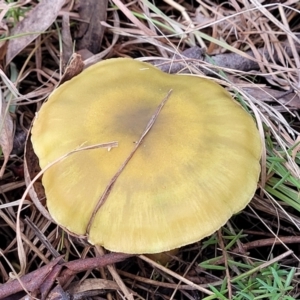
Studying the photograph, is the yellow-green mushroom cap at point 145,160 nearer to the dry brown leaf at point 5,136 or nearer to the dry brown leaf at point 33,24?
the dry brown leaf at point 5,136

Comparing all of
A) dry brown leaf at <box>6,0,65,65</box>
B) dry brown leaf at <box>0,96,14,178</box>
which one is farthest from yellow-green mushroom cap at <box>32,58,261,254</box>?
dry brown leaf at <box>6,0,65,65</box>

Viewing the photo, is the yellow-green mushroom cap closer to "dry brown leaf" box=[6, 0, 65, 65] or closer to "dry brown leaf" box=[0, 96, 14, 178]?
"dry brown leaf" box=[0, 96, 14, 178]

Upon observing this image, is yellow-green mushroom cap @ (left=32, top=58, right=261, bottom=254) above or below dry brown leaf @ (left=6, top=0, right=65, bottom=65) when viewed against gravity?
below

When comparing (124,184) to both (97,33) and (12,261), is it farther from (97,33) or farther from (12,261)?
(97,33)

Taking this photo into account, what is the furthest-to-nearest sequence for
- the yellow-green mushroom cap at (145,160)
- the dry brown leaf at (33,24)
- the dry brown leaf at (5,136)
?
1. the dry brown leaf at (33,24)
2. the dry brown leaf at (5,136)
3. the yellow-green mushroom cap at (145,160)

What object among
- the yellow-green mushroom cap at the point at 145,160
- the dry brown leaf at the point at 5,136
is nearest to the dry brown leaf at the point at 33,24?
the dry brown leaf at the point at 5,136

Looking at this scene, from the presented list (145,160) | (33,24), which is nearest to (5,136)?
(33,24)

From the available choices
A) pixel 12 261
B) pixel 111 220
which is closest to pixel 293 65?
pixel 111 220
